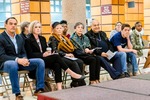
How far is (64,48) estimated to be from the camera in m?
5.10

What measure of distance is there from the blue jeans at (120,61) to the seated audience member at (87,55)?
0.21 m

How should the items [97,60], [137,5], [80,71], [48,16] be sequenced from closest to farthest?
[80,71] < [97,60] < [48,16] < [137,5]

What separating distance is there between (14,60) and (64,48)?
42.0 inches

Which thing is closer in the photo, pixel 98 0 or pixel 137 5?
pixel 98 0

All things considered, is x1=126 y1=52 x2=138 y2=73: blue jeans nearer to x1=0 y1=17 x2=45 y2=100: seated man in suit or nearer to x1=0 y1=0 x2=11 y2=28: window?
x1=0 y1=17 x2=45 y2=100: seated man in suit

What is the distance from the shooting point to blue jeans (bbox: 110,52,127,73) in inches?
Result: 222

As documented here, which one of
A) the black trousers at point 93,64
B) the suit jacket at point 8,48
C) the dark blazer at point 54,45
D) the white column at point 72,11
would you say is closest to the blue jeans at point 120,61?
the black trousers at point 93,64

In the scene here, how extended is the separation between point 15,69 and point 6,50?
43 cm

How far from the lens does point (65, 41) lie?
5.08 m

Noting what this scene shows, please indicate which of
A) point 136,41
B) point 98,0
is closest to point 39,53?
point 136,41

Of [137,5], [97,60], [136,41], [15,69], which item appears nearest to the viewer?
[15,69]

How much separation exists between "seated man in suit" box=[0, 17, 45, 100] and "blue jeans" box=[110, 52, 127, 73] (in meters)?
1.78

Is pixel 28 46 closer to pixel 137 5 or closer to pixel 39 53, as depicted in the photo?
pixel 39 53

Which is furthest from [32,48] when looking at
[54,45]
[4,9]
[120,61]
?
[4,9]
